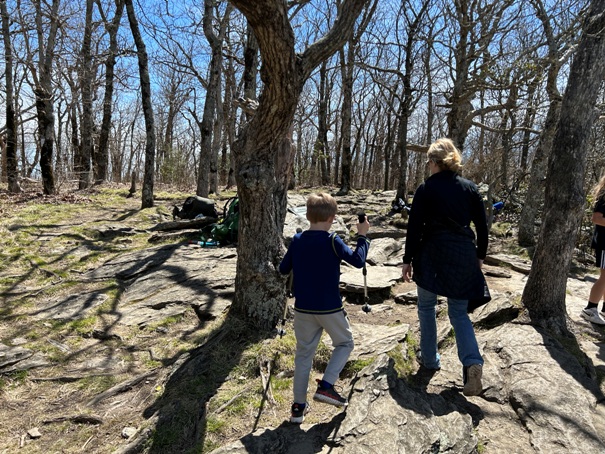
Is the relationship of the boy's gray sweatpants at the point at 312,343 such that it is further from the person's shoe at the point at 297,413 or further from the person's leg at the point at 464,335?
the person's leg at the point at 464,335

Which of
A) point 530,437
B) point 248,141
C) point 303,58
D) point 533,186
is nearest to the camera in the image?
point 530,437

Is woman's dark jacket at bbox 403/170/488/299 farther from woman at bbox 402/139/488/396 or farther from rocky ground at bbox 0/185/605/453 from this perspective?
rocky ground at bbox 0/185/605/453

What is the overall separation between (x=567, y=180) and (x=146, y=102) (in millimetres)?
11282

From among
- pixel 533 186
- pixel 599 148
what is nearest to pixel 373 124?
pixel 599 148

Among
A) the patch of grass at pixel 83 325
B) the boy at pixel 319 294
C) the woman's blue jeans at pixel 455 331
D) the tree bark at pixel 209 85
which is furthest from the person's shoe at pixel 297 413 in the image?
the tree bark at pixel 209 85

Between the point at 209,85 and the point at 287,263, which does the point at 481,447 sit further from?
the point at 209,85

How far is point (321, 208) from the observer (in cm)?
302

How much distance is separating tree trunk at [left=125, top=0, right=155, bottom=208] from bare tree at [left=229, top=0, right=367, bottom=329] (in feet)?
28.5

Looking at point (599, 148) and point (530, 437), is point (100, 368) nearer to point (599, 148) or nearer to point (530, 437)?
point (530, 437)

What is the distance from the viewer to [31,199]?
12.7 m

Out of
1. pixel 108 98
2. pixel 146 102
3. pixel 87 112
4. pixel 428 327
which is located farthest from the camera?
pixel 108 98

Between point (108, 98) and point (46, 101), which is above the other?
point (108, 98)

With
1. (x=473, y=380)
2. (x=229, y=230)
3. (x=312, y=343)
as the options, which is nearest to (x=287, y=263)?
(x=312, y=343)

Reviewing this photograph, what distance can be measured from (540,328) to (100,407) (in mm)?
4573
